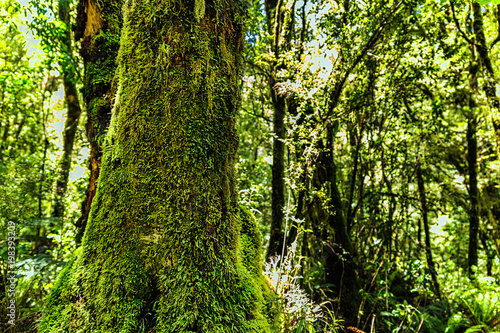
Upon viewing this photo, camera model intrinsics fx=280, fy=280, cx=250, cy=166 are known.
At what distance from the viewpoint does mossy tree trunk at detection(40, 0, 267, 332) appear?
4.19 feet

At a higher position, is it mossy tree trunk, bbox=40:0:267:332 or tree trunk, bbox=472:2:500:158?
tree trunk, bbox=472:2:500:158

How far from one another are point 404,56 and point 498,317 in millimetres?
4548

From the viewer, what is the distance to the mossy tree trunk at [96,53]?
230 centimetres

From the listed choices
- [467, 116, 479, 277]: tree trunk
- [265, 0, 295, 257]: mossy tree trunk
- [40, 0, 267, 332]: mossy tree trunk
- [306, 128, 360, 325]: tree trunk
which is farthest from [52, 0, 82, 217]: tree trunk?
[467, 116, 479, 277]: tree trunk

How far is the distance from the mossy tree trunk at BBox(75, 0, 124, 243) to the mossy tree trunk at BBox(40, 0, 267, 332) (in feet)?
2.98

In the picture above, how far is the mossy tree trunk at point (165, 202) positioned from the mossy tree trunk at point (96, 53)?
0.91m

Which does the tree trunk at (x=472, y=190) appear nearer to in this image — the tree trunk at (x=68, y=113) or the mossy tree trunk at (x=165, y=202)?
the mossy tree trunk at (x=165, y=202)

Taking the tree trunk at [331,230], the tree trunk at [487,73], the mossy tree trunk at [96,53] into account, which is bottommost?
the tree trunk at [331,230]

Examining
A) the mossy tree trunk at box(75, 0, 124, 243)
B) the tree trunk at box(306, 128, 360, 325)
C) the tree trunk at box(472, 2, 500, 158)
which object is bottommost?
the tree trunk at box(306, 128, 360, 325)

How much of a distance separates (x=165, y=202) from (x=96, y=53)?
1.81 meters

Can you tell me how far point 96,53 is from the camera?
242cm

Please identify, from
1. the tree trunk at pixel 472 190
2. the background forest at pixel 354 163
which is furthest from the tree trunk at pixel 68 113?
the tree trunk at pixel 472 190

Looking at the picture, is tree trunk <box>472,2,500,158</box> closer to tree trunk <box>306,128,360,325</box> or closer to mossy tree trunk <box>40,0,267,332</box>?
tree trunk <box>306,128,360,325</box>

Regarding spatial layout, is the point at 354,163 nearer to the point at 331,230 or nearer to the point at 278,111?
the point at 331,230
